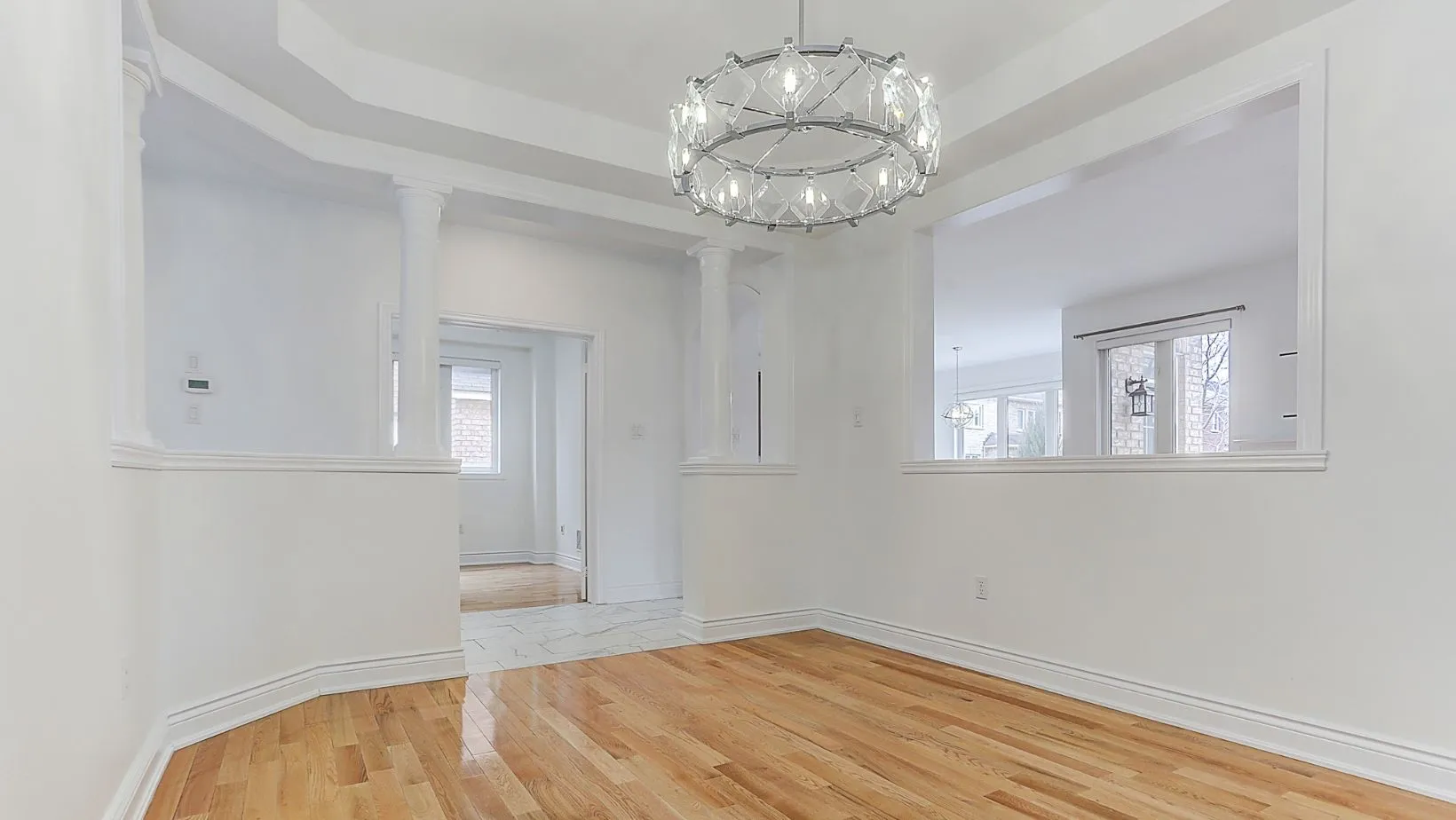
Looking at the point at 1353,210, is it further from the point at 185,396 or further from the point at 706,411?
the point at 185,396

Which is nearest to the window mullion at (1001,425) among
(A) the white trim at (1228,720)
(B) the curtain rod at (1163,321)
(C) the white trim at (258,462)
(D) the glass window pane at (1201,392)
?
(B) the curtain rod at (1163,321)

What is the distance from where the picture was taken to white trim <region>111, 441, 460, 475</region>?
7.35 ft

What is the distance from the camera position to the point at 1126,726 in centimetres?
282

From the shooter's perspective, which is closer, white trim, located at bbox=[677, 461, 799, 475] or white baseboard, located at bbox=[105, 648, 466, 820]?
white baseboard, located at bbox=[105, 648, 466, 820]

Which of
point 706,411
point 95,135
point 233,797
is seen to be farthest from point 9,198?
point 706,411

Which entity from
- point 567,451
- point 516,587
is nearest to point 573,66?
point 516,587

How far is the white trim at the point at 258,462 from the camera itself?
7.35 feet

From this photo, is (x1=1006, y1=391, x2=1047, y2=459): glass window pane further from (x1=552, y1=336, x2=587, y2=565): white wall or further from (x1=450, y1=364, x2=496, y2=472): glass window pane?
(x1=450, y1=364, x2=496, y2=472): glass window pane

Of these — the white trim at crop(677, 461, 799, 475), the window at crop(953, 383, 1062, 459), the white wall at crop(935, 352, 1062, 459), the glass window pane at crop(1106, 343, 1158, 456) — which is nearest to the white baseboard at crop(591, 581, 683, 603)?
the white trim at crop(677, 461, 799, 475)

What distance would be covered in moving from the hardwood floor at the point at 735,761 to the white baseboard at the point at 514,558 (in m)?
4.14

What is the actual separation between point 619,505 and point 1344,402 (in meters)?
4.13

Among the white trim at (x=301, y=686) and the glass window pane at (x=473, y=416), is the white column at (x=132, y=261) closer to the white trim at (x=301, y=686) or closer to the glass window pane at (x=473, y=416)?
the white trim at (x=301, y=686)

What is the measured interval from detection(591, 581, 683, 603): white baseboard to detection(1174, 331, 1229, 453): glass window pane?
13.7 ft

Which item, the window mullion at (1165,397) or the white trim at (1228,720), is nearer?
the white trim at (1228,720)
